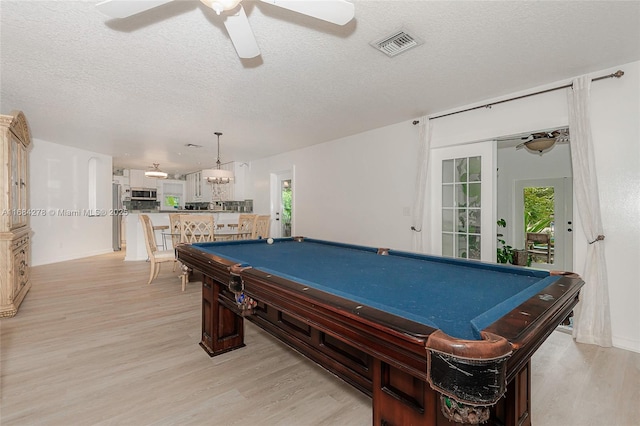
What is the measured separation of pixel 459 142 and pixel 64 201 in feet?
24.4

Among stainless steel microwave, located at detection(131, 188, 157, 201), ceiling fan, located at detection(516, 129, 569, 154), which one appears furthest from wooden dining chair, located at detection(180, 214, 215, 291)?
stainless steel microwave, located at detection(131, 188, 157, 201)

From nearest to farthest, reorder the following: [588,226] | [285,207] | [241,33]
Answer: [241,33], [588,226], [285,207]

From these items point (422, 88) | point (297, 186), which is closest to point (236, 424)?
point (422, 88)

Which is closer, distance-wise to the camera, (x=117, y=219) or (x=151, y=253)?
(x=151, y=253)

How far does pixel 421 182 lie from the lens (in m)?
3.76

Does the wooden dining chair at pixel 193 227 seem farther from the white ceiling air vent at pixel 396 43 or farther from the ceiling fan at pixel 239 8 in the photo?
the white ceiling air vent at pixel 396 43

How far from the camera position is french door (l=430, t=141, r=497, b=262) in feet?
11.0

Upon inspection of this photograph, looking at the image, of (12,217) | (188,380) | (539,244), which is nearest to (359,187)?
(188,380)

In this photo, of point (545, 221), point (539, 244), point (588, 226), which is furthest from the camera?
point (539, 244)

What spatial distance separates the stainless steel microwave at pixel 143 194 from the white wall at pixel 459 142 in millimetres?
4750

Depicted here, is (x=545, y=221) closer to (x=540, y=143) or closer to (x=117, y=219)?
(x=540, y=143)

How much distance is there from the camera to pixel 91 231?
6641mm

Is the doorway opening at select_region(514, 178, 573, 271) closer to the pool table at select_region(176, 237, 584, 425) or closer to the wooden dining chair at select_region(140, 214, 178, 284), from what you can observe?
the pool table at select_region(176, 237, 584, 425)

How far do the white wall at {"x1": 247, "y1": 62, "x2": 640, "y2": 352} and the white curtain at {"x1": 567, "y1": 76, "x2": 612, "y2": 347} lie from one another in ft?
0.30
